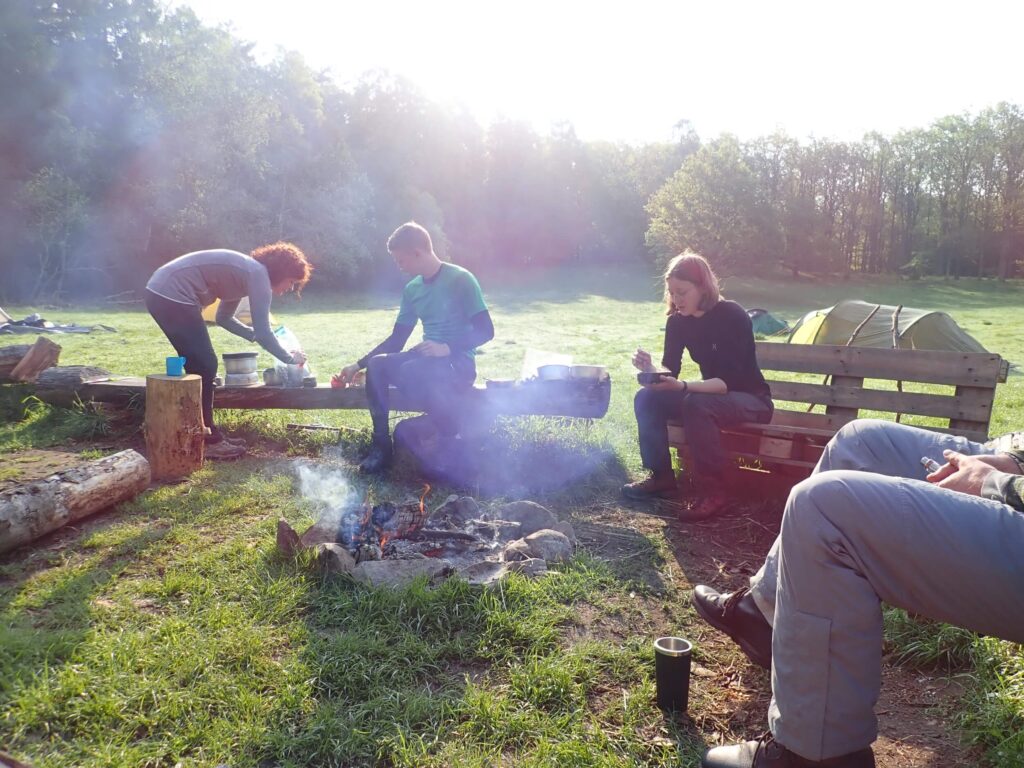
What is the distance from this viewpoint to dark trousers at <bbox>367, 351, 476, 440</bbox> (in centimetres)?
499

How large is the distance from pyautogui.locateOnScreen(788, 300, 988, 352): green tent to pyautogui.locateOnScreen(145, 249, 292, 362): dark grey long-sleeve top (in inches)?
289

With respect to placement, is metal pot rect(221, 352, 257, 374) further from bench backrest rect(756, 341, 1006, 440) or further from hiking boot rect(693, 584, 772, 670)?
hiking boot rect(693, 584, 772, 670)

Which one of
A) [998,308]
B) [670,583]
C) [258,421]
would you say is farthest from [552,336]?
[998,308]

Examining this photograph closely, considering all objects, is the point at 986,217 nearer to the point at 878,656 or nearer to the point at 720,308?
the point at 720,308

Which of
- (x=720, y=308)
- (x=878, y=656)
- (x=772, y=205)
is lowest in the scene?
(x=878, y=656)

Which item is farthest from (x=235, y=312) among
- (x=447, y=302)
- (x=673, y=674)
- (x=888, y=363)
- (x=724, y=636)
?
(x=888, y=363)

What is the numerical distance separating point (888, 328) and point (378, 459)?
26.6 ft

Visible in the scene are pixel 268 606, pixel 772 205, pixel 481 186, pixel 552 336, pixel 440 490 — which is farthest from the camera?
pixel 481 186

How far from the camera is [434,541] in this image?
3.57 meters

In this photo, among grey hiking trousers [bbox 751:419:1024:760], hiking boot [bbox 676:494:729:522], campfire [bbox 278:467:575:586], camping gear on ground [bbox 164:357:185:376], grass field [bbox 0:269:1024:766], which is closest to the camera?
grey hiking trousers [bbox 751:419:1024:760]

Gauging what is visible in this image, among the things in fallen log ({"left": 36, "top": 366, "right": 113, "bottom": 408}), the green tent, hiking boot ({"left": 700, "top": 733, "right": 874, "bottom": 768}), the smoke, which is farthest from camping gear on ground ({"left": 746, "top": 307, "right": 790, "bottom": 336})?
hiking boot ({"left": 700, "top": 733, "right": 874, "bottom": 768})

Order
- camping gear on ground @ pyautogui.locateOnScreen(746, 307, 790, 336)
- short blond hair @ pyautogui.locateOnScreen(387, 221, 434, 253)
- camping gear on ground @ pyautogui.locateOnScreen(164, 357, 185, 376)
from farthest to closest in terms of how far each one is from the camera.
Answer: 1. camping gear on ground @ pyautogui.locateOnScreen(746, 307, 790, 336)
2. short blond hair @ pyautogui.locateOnScreen(387, 221, 434, 253)
3. camping gear on ground @ pyautogui.locateOnScreen(164, 357, 185, 376)

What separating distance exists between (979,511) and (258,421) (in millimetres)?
5521

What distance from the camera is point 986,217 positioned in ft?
118
